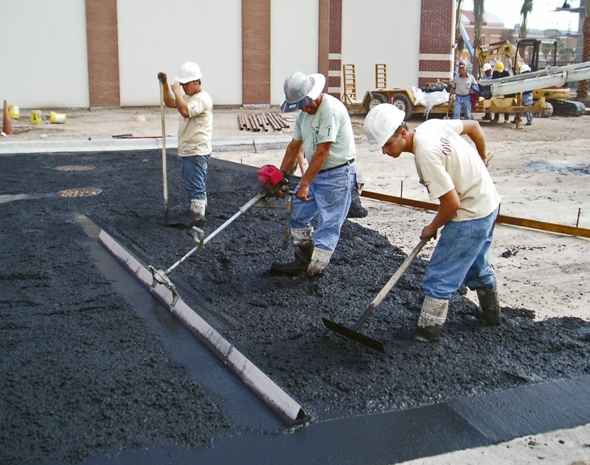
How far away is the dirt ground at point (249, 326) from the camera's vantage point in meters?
3.53

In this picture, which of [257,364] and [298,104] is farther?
[298,104]

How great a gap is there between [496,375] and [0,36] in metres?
24.7

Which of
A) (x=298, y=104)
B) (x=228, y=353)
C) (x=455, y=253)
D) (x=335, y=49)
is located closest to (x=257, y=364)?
(x=228, y=353)

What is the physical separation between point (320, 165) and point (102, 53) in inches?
882

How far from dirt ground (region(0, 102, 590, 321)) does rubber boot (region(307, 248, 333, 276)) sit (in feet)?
4.00

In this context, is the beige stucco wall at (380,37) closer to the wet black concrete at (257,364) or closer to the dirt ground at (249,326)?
the dirt ground at (249,326)

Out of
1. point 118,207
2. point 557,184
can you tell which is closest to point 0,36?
point 118,207

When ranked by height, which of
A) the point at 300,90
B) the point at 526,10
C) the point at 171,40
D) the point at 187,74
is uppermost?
the point at 526,10

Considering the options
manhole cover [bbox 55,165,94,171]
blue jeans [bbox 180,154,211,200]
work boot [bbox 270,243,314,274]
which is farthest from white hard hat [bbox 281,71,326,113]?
manhole cover [bbox 55,165,94,171]

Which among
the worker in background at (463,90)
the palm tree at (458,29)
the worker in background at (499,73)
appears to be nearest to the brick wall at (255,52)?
the worker in background at (499,73)

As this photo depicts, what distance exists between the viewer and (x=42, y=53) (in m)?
24.5

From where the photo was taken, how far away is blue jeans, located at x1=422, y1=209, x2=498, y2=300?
4.10m

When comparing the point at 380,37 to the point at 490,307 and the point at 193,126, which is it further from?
the point at 490,307

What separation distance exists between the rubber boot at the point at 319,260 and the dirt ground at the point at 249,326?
0.14m
